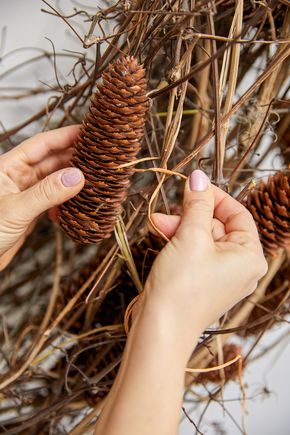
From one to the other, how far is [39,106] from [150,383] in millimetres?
557

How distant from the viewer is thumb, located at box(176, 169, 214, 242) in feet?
1.65

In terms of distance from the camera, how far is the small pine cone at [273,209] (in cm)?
59

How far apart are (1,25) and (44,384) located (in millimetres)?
569

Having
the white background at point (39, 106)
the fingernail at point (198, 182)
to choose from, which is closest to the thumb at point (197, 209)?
the fingernail at point (198, 182)

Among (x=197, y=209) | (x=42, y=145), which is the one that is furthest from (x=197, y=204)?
(x=42, y=145)

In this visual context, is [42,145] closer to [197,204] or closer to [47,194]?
[47,194]

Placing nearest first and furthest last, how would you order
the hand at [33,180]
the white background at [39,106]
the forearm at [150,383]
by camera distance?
the forearm at [150,383], the hand at [33,180], the white background at [39,106]

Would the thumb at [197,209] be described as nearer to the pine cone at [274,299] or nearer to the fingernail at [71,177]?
the fingernail at [71,177]

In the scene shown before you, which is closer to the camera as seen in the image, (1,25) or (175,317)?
(175,317)

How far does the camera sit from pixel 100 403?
713 millimetres

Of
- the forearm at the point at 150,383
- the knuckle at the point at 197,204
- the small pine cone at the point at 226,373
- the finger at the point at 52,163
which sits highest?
the knuckle at the point at 197,204

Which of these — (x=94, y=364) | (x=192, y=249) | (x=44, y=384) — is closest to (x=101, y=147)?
(x=192, y=249)

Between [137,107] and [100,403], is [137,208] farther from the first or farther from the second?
[100,403]

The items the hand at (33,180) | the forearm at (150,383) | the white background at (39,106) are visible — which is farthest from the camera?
the white background at (39,106)
